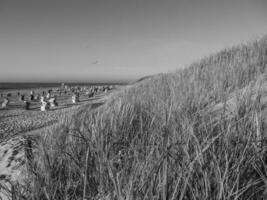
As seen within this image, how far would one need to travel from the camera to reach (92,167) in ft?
4.34

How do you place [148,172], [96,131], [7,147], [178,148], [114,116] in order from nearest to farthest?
[148,172] < [178,148] < [96,131] < [114,116] < [7,147]

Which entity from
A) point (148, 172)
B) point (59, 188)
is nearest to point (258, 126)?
point (148, 172)

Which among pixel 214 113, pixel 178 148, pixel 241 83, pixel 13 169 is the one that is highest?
pixel 241 83

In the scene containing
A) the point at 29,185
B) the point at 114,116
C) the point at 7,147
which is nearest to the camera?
the point at 29,185

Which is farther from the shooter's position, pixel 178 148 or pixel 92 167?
pixel 92 167

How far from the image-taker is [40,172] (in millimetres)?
1375

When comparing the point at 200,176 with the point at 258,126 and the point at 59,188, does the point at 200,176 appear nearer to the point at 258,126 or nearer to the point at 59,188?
the point at 258,126

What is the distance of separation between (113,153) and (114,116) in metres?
0.73

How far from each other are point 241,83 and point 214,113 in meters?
1.35

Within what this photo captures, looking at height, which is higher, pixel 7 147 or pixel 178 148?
pixel 178 148

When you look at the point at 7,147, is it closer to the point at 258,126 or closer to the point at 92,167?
the point at 92,167

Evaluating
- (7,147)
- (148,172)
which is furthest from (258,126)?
(7,147)

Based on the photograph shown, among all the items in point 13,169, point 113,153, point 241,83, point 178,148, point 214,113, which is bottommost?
point 13,169

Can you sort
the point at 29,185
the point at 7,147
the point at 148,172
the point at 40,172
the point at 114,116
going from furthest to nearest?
the point at 7,147 → the point at 114,116 → the point at 40,172 → the point at 29,185 → the point at 148,172
